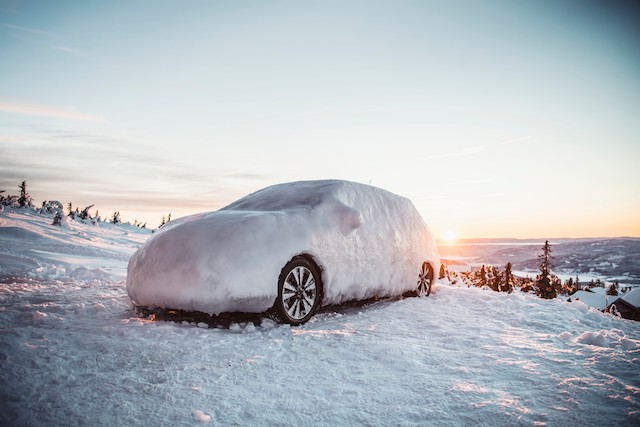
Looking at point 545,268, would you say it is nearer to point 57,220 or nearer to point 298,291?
point 57,220

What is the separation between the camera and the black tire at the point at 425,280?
21.7ft

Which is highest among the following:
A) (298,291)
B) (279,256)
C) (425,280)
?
(279,256)

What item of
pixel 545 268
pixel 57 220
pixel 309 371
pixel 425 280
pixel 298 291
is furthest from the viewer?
pixel 545 268

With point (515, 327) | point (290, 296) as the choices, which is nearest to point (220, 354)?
point (290, 296)

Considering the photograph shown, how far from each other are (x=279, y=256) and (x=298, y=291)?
1.78ft

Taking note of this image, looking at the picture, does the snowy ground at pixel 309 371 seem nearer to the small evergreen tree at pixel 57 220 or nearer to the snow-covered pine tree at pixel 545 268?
the small evergreen tree at pixel 57 220

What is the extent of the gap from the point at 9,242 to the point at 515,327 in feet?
41.1

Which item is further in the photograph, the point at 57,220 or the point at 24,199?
the point at 24,199

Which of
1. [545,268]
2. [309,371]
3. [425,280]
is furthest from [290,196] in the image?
[545,268]

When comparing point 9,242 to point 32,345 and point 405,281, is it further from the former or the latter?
point 405,281

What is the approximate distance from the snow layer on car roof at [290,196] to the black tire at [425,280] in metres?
2.45

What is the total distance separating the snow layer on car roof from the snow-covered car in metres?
0.02

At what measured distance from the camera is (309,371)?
2746 millimetres

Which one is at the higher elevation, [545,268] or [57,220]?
[57,220]
